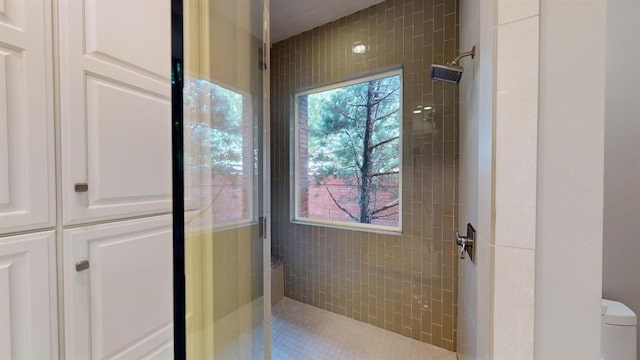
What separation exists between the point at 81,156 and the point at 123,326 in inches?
27.8

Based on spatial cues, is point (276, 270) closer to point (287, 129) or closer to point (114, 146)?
point (287, 129)

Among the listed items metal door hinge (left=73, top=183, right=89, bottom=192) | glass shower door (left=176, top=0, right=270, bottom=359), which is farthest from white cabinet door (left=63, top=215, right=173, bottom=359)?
glass shower door (left=176, top=0, right=270, bottom=359)

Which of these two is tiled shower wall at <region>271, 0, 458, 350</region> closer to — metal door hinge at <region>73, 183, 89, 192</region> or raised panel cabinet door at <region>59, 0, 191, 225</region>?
raised panel cabinet door at <region>59, 0, 191, 225</region>

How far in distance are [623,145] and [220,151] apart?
1606 millimetres

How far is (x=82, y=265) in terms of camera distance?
0.87 m

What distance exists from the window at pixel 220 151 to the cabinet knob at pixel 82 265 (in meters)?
0.49

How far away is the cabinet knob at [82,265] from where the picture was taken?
86 centimetres

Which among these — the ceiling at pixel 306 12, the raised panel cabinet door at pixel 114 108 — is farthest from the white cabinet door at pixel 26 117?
the ceiling at pixel 306 12

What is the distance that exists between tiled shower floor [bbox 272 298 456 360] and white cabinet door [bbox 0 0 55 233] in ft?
5.37

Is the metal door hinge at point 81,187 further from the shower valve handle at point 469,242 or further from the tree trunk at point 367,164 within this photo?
the tree trunk at point 367,164

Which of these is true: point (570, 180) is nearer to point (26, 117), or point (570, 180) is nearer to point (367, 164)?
point (26, 117)

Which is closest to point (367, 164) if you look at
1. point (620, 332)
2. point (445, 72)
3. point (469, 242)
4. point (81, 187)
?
point (445, 72)

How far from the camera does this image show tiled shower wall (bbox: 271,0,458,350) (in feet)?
5.79

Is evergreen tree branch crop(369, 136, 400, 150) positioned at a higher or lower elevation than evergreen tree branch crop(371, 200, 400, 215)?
higher
